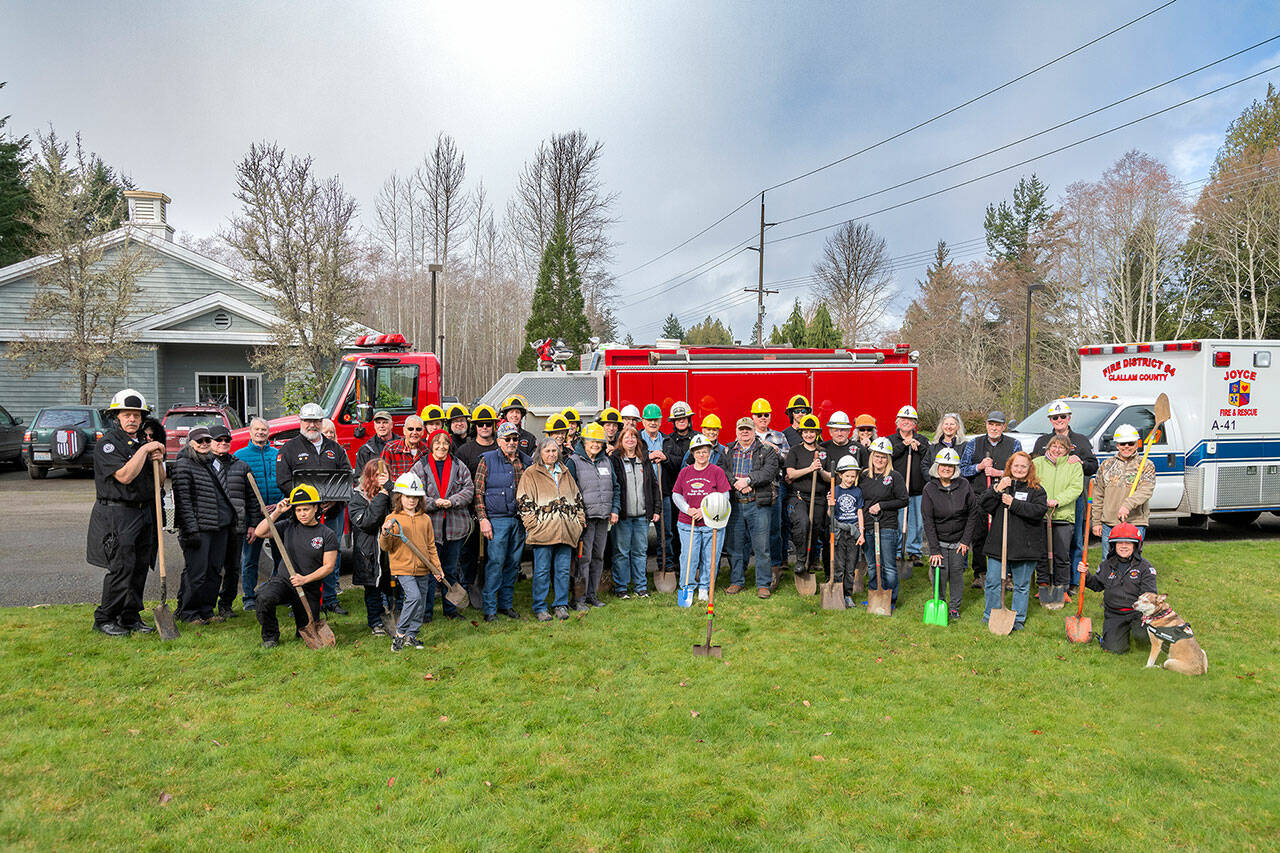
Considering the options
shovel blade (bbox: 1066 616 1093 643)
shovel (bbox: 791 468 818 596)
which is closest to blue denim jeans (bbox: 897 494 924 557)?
shovel (bbox: 791 468 818 596)

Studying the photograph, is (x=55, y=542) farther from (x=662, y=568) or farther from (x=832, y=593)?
(x=832, y=593)

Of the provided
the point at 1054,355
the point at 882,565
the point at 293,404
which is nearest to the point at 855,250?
the point at 1054,355

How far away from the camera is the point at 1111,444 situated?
10516 mm

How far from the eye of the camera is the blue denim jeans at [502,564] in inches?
291

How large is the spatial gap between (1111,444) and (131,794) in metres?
11.6

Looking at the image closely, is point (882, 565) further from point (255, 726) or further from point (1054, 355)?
point (1054, 355)

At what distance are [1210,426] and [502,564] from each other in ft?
33.6

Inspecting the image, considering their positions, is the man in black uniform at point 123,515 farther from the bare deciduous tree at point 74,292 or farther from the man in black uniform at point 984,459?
the bare deciduous tree at point 74,292

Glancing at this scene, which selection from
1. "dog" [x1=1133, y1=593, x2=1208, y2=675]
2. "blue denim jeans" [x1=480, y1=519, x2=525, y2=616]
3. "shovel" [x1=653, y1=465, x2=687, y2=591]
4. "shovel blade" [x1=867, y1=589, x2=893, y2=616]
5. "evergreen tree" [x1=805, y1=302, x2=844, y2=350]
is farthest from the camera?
"evergreen tree" [x1=805, y1=302, x2=844, y2=350]

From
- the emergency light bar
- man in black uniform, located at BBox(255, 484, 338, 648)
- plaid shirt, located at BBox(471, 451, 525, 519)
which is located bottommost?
man in black uniform, located at BBox(255, 484, 338, 648)

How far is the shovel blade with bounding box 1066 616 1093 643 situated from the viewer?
271 inches

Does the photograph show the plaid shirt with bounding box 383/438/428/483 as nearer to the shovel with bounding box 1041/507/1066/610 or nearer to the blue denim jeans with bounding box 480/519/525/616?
the blue denim jeans with bounding box 480/519/525/616

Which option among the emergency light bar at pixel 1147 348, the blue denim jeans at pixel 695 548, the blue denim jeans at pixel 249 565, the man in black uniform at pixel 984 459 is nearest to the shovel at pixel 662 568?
the blue denim jeans at pixel 695 548

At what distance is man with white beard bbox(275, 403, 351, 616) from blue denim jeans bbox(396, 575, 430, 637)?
1.30 m
